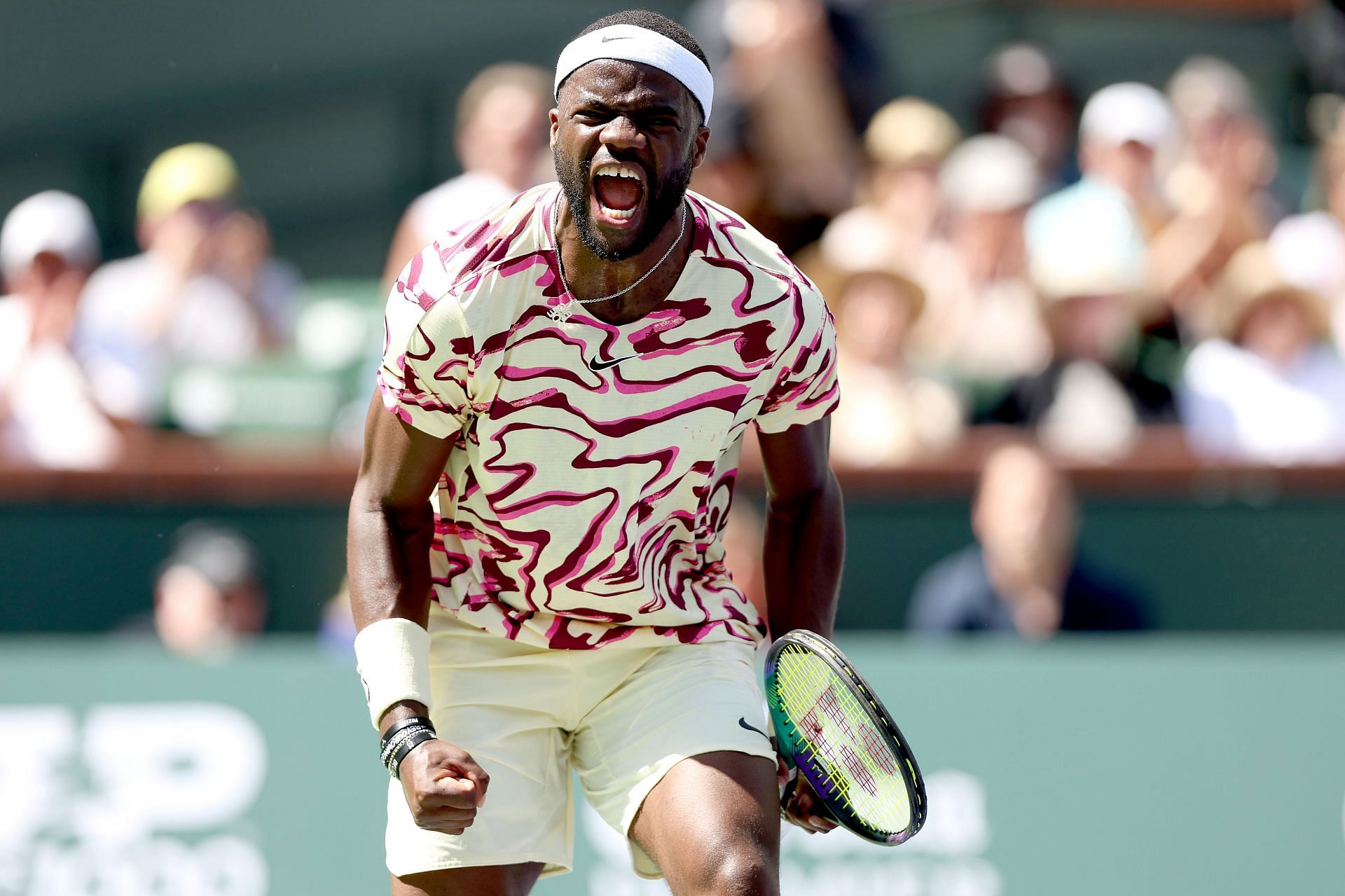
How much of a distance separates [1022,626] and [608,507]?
136 inches

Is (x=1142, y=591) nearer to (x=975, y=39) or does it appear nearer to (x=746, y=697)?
(x=746, y=697)

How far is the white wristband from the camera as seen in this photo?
329cm

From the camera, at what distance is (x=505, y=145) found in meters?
7.36

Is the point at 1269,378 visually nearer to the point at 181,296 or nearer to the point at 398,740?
the point at 181,296

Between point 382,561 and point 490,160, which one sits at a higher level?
point 490,160

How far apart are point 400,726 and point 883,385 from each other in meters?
4.25

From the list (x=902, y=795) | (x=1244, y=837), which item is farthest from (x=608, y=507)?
(x=1244, y=837)

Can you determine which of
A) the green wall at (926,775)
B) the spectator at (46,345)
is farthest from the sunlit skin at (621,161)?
the spectator at (46,345)

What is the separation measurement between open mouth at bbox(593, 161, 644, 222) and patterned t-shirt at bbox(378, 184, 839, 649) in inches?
6.4

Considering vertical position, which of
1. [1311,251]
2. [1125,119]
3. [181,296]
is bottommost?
[181,296]

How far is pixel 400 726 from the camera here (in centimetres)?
325

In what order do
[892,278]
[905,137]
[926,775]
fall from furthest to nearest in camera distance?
[905,137] → [892,278] → [926,775]

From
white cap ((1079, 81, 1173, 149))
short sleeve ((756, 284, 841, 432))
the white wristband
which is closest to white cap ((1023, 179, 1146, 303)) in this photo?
white cap ((1079, 81, 1173, 149))

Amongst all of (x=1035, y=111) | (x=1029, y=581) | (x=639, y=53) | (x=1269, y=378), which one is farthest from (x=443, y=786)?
(x=1035, y=111)
